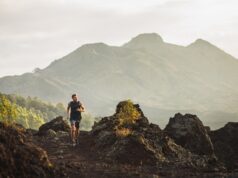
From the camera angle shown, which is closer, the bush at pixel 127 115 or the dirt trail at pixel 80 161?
the dirt trail at pixel 80 161

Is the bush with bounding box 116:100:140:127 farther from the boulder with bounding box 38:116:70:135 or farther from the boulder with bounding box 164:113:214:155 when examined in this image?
the boulder with bounding box 38:116:70:135

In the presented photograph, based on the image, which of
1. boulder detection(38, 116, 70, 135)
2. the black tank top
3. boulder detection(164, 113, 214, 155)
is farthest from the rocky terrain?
the black tank top

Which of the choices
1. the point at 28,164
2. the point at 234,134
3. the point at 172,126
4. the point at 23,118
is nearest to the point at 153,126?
the point at 172,126

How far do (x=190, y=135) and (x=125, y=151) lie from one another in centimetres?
644

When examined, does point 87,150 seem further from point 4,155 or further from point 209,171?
point 4,155

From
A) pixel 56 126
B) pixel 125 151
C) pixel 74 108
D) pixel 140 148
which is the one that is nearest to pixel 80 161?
pixel 125 151

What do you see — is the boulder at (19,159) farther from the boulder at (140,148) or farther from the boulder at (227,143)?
the boulder at (227,143)

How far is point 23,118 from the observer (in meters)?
194

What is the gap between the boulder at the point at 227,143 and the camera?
2755 cm

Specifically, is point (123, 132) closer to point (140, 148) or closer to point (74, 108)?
point (140, 148)

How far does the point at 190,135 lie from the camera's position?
88.6 feet

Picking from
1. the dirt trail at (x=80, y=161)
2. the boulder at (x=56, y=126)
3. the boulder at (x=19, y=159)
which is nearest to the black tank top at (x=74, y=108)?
the dirt trail at (x=80, y=161)

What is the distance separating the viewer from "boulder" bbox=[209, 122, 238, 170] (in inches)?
1085

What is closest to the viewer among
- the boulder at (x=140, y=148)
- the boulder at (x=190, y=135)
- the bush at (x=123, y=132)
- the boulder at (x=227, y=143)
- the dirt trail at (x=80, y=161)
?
the dirt trail at (x=80, y=161)
